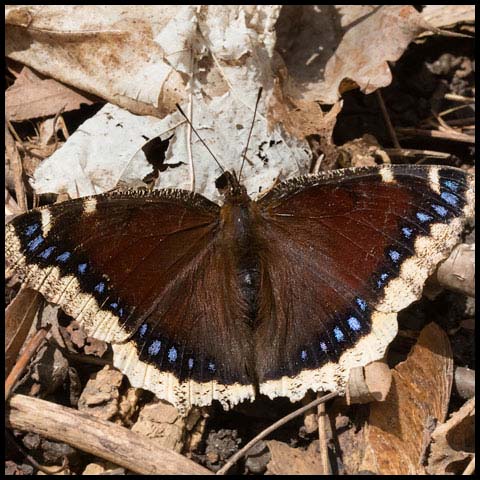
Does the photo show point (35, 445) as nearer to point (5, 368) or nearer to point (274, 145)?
point (5, 368)

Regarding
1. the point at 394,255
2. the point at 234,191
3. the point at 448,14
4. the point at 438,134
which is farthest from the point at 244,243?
the point at 448,14

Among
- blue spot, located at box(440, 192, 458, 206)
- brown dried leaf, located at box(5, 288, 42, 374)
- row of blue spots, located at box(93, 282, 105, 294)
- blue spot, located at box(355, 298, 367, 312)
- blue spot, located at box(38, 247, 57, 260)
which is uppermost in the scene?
blue spot, located at box(440, 192, 458, 206)

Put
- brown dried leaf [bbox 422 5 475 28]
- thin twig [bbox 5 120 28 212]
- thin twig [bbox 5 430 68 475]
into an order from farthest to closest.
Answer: brown dried leaf [bbox 422 5 475 28] < thin twig [bbox 5 120 28 212] < thin twig [bbox 5 430 68 475]

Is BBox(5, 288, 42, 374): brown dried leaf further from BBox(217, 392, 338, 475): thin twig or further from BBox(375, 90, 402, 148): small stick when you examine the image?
BBox(375, 90, 402, 148): small stick

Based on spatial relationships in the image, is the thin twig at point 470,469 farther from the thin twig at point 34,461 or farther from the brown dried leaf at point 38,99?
the brown dried leaf at point 38,99

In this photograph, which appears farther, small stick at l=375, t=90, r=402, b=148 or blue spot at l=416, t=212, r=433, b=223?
small stick at l=375, t=90, r=402, b=148

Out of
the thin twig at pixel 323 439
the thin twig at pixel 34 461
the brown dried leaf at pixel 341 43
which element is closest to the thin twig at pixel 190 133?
the brown dried leaf at pixel 341 43

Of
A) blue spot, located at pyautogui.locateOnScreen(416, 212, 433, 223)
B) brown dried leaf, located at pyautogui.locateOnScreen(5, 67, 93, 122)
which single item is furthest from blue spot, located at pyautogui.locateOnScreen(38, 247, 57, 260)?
blue spot, located at pyautogui.locateOnScreen(416, 212, 433, 223)
